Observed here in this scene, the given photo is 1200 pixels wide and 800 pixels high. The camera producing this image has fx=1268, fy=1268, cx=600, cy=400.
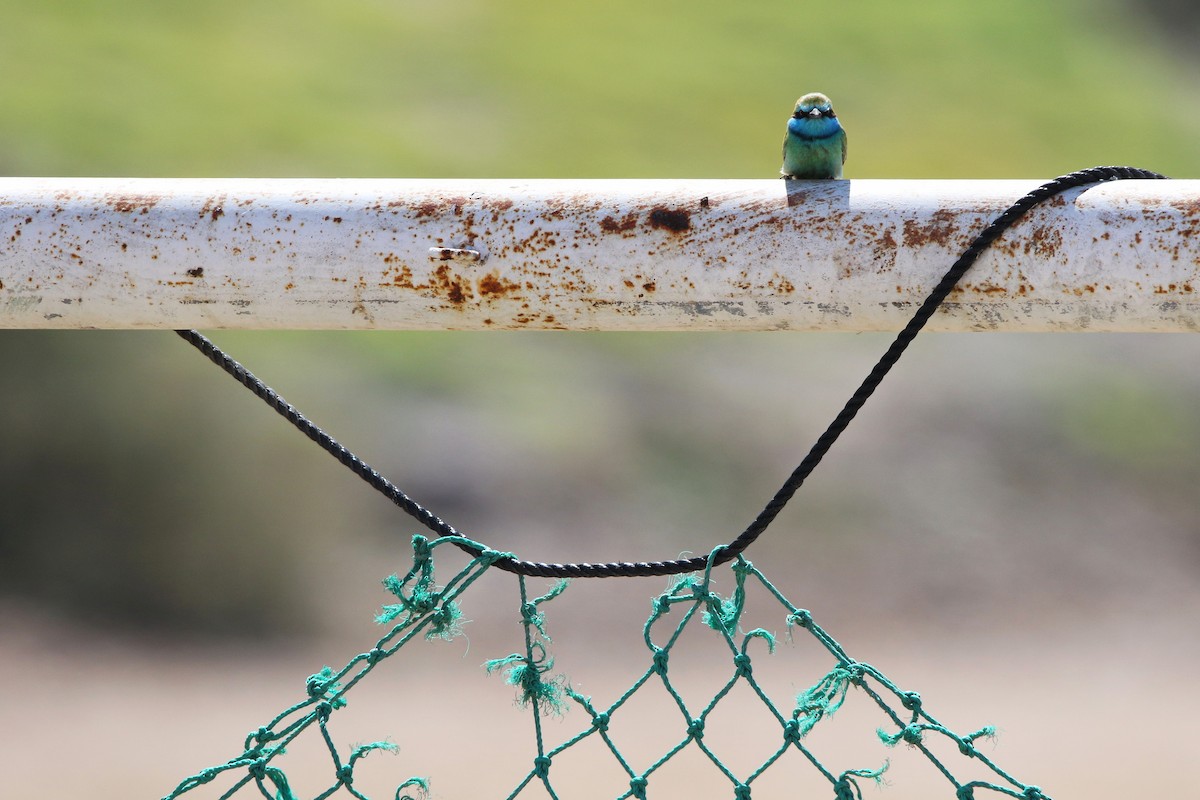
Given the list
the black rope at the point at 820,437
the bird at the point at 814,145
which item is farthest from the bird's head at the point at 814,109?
the black rope at the point at 820,437

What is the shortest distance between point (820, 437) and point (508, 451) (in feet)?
11.2

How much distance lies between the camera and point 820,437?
2.81 feet

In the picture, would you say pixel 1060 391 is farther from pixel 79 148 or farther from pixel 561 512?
pixel 79 148

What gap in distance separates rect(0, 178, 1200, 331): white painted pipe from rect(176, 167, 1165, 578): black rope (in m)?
0.01

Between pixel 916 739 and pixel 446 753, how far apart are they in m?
2.71

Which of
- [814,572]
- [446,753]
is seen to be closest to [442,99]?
[814,572]

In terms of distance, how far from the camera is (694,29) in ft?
20.3

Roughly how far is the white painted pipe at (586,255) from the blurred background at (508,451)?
263cm

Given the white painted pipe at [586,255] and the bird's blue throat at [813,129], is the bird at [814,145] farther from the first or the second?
the white painted pipe at [586,255]

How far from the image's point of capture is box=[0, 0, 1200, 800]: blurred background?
12.3ft

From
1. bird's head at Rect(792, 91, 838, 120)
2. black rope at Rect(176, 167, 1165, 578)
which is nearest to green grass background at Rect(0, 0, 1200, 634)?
bird's head at Rect(792, 91, 838, 120)

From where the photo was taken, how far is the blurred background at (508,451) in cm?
375

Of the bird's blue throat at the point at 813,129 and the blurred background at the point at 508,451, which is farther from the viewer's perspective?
the blurred background at the point at 508,451

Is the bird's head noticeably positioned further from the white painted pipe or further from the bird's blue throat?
the white painted pipe
